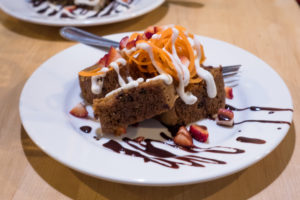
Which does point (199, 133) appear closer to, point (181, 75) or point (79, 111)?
point (181, 75)

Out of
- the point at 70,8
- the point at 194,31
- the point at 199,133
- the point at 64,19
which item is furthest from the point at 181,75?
the point at 70,8

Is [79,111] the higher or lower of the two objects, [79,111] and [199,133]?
the lower

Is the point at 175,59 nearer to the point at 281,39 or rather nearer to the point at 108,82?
the point at 108,82

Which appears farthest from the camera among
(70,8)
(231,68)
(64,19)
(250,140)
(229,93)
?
(70,8)

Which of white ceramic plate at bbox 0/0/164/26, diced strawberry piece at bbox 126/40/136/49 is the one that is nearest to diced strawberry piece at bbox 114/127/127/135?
diced strawberry piece at bbox 126/40/136/49

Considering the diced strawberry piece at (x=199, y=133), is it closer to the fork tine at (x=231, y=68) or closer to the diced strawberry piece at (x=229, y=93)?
the diced strawberry piece at (x=229, y=93)

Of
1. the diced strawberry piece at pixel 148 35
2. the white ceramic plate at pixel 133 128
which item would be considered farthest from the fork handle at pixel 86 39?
the diced strawberry piece at pixel 148 35

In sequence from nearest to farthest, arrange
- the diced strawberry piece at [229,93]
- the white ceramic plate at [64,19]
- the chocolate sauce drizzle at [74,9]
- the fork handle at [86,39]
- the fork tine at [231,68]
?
the diced strawberry piece at [229,93] < the fork tine at [231,68] < the fork handle at [86,39] < the white ceramic plate at [64,19] < the chocolate sauce drizzle at [74,9]
